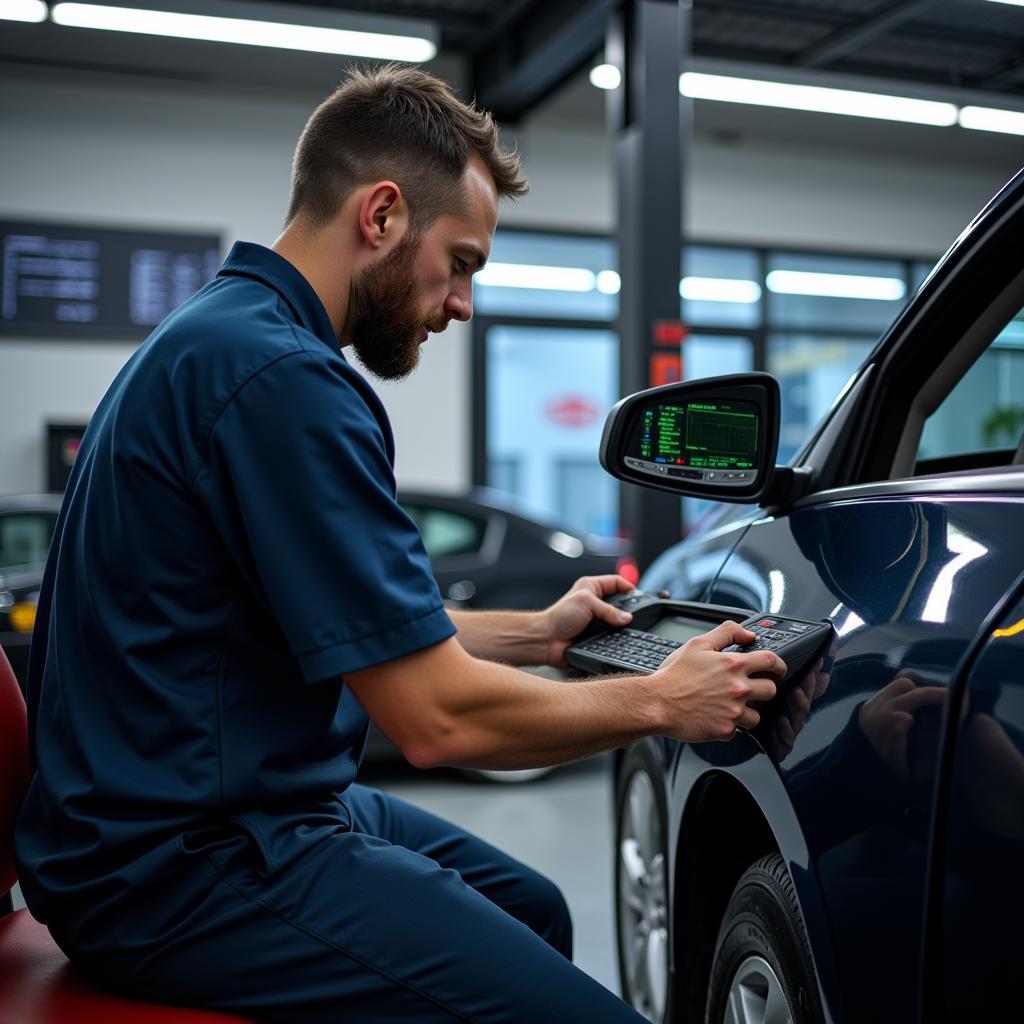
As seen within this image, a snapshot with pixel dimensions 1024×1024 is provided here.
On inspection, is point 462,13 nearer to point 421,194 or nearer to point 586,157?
point 586,157

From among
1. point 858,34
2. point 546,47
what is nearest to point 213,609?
point 546,47

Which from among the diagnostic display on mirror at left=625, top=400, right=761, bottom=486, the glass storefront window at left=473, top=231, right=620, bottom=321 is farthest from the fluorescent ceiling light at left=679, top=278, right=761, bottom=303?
the diagnostic display on mirror at left=625, top=400, right=761, bottom=486

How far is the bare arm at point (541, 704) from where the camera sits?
4.00 feet

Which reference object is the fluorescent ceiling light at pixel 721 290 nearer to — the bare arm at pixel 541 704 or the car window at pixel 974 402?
the car window at pixel 974 402

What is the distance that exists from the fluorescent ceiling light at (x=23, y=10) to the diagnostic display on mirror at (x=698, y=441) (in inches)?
242

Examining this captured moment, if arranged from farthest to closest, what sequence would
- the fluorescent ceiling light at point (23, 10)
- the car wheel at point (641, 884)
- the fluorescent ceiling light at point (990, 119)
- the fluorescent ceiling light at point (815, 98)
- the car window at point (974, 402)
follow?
the fluorescent ceiling light at point (990, 119)
the fluorescent ceiling light at point (815, 98)
the fluorescent ceiling light at point (23, 10)
the car wheel at point (641, 884)
the car window at point (974, 402)

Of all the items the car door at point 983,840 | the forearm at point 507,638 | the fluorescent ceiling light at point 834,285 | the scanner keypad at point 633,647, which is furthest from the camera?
the fluorescent ceiling light at point 834,285

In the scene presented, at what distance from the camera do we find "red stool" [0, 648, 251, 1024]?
118cm

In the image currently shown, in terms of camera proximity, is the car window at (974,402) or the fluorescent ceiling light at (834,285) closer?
the car window at (974,402)

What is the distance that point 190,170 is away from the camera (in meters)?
8.12

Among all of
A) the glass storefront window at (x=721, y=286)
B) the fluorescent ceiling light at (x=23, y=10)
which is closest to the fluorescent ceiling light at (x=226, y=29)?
the fluorescent ceiling light at (x=23, y=10)

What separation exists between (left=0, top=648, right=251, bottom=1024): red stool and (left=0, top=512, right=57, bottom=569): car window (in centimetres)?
362

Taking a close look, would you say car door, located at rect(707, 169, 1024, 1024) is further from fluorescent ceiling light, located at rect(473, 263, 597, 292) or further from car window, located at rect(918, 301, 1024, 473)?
fluorescent ceiling light, located at rect(473, 263, 597, 292)

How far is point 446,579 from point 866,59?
5.57 meters
